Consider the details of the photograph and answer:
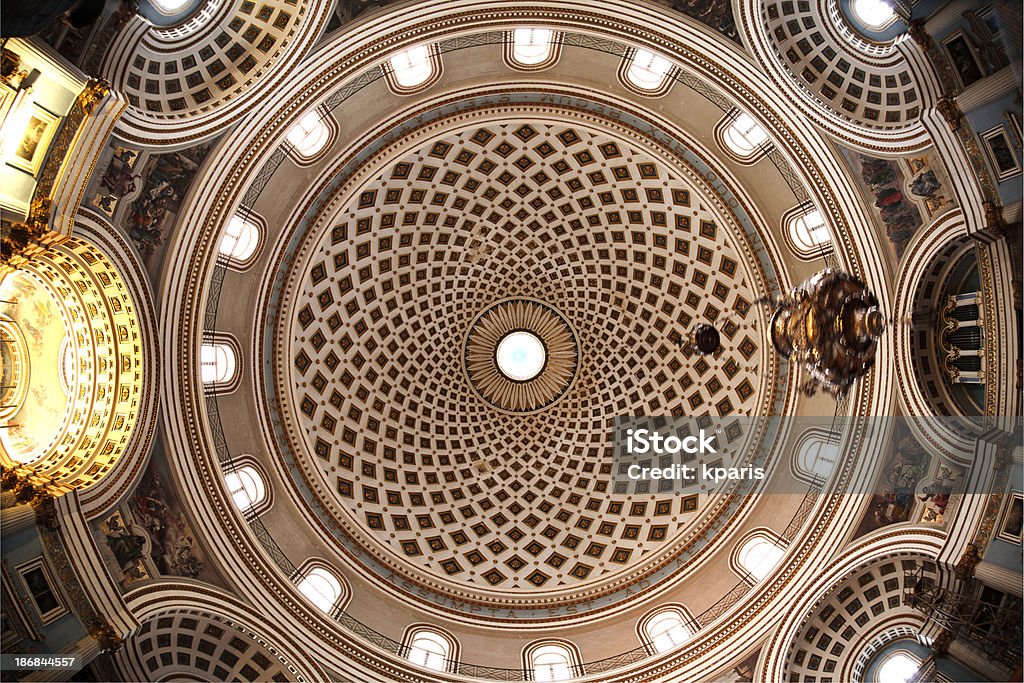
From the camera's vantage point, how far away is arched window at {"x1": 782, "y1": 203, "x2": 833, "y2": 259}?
17859mm

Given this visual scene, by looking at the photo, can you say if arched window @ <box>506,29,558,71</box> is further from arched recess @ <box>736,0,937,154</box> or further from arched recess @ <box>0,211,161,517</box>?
arched recess @ <box>0,211,161,517</box>

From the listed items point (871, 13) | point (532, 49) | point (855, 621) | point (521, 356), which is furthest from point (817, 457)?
point (532, 49)

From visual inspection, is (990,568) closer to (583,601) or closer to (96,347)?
(583,601)

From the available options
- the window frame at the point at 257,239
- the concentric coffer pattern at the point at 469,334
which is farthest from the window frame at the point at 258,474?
the window frame at the point at 257,239

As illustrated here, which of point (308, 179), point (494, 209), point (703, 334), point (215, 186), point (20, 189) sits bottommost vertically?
point (703, 334)

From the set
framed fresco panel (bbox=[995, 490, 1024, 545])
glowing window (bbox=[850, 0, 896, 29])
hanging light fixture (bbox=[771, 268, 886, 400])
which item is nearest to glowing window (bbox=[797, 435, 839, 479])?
framed fresco panel (bbox=[995, 490, 1024, 545])

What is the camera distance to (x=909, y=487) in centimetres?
1653

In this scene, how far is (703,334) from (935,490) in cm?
747

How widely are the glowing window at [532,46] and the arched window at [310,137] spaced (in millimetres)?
5057

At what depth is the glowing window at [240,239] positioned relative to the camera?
1762 cm

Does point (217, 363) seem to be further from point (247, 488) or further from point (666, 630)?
point (666, 630)

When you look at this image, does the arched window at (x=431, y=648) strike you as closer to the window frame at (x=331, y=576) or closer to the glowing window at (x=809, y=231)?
the window frame at (x=331, y=576)

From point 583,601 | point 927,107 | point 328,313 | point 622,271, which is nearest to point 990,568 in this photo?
point 927,107

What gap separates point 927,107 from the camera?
13.5m
